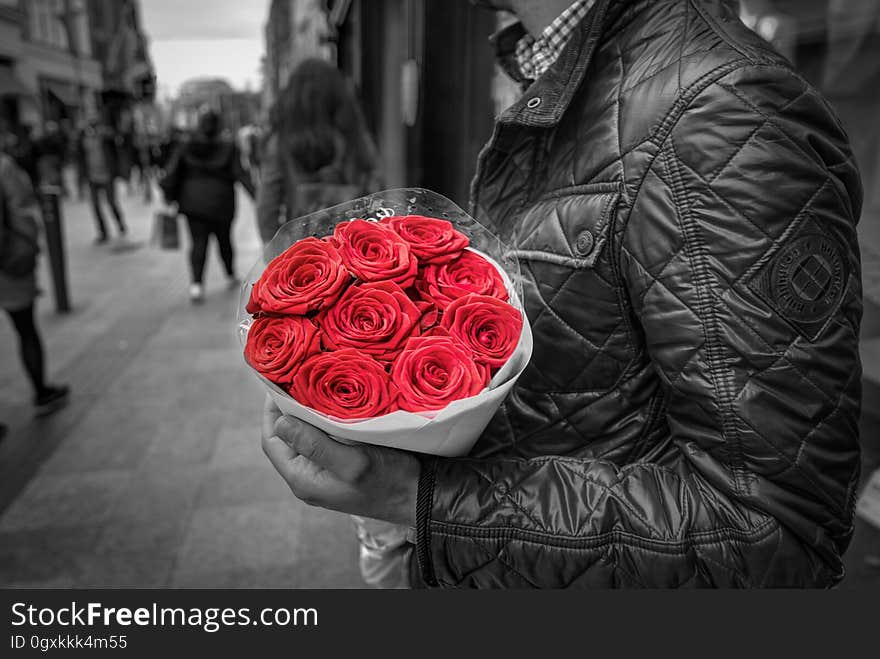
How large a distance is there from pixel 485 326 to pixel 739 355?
322 mm

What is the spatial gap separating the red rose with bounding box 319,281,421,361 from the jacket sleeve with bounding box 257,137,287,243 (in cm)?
380

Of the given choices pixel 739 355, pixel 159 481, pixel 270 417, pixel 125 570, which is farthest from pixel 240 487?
pixel 739 355

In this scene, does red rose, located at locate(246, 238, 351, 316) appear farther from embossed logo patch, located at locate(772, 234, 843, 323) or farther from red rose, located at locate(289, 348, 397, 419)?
embossed logo patch, located at locate(772, 234, 843, 323)

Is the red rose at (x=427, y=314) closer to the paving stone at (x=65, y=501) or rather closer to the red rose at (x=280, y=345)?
the red rose at (x=280, y=345)

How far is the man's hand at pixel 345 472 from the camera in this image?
90cm

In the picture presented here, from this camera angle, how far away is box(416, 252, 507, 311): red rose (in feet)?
3.03

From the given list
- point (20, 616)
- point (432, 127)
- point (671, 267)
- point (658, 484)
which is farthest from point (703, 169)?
point (432, 127)

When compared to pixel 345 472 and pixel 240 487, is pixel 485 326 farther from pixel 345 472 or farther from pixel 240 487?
pixel 240 487

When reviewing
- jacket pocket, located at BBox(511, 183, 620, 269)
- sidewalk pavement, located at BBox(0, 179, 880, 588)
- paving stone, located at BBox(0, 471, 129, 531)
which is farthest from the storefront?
jacket pocket, located at BBox(511, 183, 620, 269)

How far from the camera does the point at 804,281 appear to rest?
2.60 ft

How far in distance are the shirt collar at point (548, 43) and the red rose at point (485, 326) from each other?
1.47ft

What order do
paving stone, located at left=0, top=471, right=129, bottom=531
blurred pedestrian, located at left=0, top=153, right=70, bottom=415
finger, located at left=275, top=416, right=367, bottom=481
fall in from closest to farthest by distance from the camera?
finger, located at left=275, top=416, right=367, bottom=481, paving stone, located at left=0, top=471, right=129, bottom=531, blurred pedestrian, located at left=0, top=153, right=70, bottom=415

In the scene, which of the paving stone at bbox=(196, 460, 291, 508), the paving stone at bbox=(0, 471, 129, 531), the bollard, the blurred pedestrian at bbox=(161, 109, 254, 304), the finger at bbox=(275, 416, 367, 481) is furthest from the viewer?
the blurred pedestrian at bbox=(161, 109, 254, 304)

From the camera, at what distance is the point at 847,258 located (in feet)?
2.70
